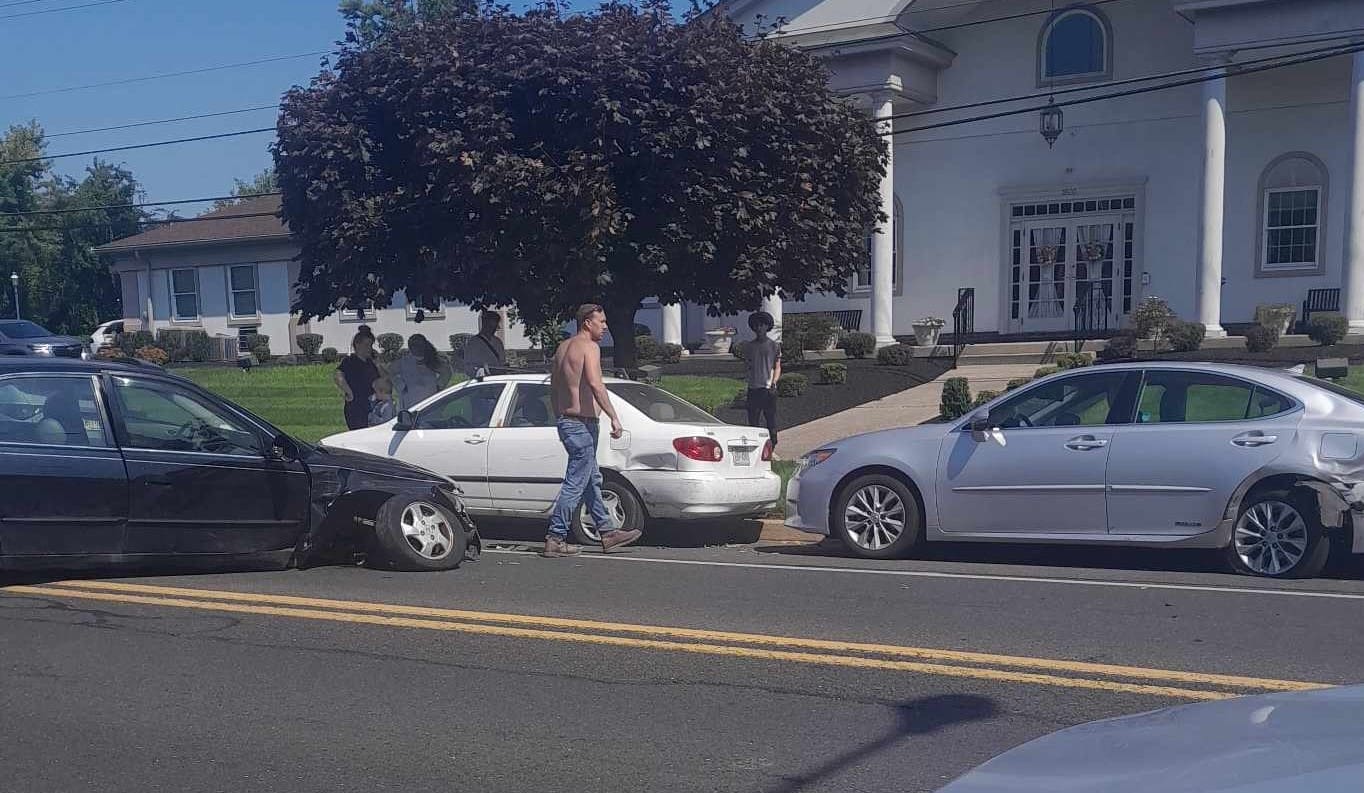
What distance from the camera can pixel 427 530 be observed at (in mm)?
8742

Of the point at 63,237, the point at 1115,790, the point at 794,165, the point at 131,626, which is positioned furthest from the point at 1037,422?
the point at 63,237

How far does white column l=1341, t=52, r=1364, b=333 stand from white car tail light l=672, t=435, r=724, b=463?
52.9ft

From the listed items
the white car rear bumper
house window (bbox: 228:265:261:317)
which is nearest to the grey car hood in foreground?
the white car rear bumper

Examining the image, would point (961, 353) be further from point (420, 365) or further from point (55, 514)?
point (55, 514)

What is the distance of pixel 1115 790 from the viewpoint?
2408 millimetres

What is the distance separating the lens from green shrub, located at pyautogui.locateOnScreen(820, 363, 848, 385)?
21.3 meters

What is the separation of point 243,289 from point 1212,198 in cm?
2927

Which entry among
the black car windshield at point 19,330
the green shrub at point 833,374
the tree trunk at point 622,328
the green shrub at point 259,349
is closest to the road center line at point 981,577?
the tree trunk at point 622,328

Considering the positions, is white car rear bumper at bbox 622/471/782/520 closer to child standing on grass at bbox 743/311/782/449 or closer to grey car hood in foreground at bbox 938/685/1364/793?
child standing on grass at bbox 743/311/782/449

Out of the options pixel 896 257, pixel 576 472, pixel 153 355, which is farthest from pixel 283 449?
pixel 153 355

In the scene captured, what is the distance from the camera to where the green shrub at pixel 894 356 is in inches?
941

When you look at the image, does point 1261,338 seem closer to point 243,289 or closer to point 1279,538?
point 1279,538

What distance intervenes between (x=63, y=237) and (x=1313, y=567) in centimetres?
6100

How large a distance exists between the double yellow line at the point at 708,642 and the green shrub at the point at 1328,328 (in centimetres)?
1756
